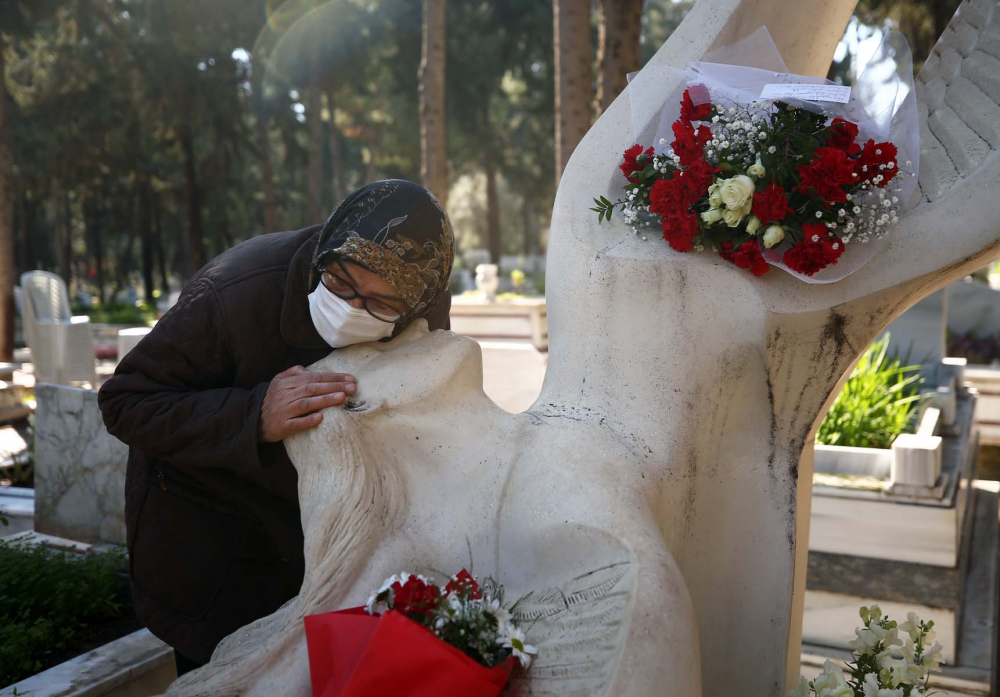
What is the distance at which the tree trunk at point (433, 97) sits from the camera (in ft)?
31.6

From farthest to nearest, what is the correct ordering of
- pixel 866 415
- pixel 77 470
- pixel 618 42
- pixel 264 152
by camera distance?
pixel 264 152 < pixel 618 42 < pixel 866 415 < pixel 77 470

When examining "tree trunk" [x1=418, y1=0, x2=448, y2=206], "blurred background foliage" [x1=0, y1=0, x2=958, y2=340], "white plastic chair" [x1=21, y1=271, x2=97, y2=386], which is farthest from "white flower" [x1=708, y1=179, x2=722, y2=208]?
"blurred background foliage" [x1=0, y1=0, x2=958, y2=340]

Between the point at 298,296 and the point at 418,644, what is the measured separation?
105 cm

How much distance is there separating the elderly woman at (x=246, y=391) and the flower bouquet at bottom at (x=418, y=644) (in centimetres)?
54

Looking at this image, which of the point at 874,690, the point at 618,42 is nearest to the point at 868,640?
the point at 874,690

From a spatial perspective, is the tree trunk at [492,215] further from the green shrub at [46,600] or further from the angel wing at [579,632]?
the angel wing at [579,632]

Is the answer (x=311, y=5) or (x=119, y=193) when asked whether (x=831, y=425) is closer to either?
(x=311, y=5)

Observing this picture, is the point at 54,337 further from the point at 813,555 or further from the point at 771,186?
the point at 771,186

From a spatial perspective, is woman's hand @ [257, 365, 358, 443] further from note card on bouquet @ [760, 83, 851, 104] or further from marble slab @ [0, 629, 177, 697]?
note card on bouquet @ [760, 83, 851, 104]

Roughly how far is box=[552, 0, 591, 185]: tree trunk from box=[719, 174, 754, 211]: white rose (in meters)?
A: 4.85

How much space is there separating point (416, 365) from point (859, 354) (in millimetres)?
1317

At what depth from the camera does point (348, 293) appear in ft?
7.18

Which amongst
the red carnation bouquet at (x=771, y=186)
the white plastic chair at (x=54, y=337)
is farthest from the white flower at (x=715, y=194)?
the white plastic chair at (x=54, y=337)

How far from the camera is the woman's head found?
216 centimetres
